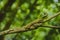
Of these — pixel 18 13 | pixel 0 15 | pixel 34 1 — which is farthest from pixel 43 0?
pixel 0 15

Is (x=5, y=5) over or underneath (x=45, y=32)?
over

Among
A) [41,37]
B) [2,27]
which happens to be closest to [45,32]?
[41,37]

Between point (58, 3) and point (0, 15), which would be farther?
point (0, 15)

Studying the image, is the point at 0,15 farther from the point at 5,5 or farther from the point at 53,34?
the point at 53,34

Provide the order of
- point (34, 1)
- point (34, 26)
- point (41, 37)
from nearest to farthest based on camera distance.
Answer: point (34, 26)
point (41, 37)
point (34, 1)

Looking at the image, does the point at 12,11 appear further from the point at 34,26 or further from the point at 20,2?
the point at 34,26

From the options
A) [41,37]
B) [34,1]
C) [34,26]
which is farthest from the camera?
[34,1]
